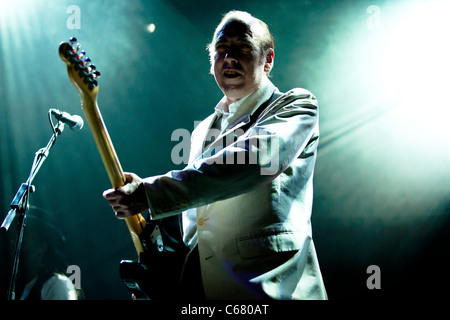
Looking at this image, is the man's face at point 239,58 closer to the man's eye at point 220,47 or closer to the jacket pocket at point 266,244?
the man's eye at point 220,47

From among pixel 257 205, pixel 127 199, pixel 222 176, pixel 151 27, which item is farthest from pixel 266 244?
pixel 151 27

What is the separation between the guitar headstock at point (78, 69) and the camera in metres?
1.13

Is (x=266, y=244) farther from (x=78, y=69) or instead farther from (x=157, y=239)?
(x=78, y=69)

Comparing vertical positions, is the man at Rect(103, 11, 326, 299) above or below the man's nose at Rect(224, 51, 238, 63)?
below

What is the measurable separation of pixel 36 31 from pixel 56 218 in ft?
8.31

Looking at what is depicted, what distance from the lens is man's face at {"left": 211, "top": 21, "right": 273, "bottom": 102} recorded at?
1.62m

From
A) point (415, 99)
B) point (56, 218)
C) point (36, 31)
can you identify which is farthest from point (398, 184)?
point (36, 31)

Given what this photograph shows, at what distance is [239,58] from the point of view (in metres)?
1.62

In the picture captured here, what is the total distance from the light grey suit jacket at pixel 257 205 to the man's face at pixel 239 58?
0.37 metres

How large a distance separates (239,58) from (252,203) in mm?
829

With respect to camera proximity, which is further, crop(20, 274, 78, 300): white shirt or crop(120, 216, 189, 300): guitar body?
crop(20, 274, 78, 300): white shirt

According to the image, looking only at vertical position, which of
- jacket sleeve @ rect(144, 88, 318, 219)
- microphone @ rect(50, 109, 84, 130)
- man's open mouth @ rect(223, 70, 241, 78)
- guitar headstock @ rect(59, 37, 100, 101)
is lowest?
jacket sleeve @ rect(144, 88, 318, 219)

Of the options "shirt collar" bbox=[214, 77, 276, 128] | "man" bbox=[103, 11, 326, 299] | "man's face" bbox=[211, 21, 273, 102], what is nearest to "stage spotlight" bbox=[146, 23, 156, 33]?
"man's face" bbox=[211, 21, 273, 102]

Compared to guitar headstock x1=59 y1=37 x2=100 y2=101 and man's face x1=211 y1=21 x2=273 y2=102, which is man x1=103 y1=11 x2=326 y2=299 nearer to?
man's face x1=211 y1=21 x2=273 y2=102
